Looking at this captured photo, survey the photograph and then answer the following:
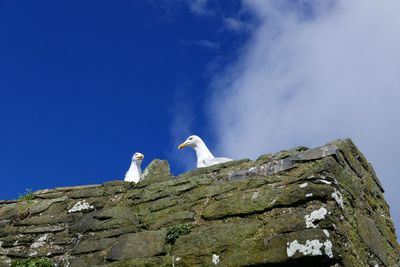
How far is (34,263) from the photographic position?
18.6 feet

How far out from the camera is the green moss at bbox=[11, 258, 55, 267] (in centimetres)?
564

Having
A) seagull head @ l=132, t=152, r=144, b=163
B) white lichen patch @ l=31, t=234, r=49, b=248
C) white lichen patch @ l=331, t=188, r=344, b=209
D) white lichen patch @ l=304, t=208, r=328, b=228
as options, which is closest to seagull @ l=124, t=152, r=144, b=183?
seagull head @ l=132, t=152, r=144, b=163

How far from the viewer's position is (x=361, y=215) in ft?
17.3

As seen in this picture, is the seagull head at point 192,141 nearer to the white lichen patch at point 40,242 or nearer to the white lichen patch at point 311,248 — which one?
the white lichen patch at point 40,242

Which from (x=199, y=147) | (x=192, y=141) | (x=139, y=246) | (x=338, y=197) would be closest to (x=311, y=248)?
(x=338, y=197)

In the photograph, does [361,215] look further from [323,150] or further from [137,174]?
[137,174]

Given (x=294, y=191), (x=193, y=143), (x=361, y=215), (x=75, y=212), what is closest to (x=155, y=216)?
(x=75, y=212)

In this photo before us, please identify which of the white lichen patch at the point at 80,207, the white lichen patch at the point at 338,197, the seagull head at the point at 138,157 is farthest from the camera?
the seagull head at the point at 138,157

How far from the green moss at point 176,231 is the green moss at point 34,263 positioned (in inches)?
54.0

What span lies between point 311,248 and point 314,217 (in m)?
0.34

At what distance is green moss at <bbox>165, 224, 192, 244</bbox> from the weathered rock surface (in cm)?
5

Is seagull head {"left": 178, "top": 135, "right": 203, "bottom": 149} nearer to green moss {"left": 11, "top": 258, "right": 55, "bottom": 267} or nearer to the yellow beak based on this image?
the yellow beak

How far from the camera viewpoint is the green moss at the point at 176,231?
5.24m

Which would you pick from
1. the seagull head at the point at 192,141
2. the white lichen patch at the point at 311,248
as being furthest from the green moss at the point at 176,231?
the seagull head at the point at 192,141
